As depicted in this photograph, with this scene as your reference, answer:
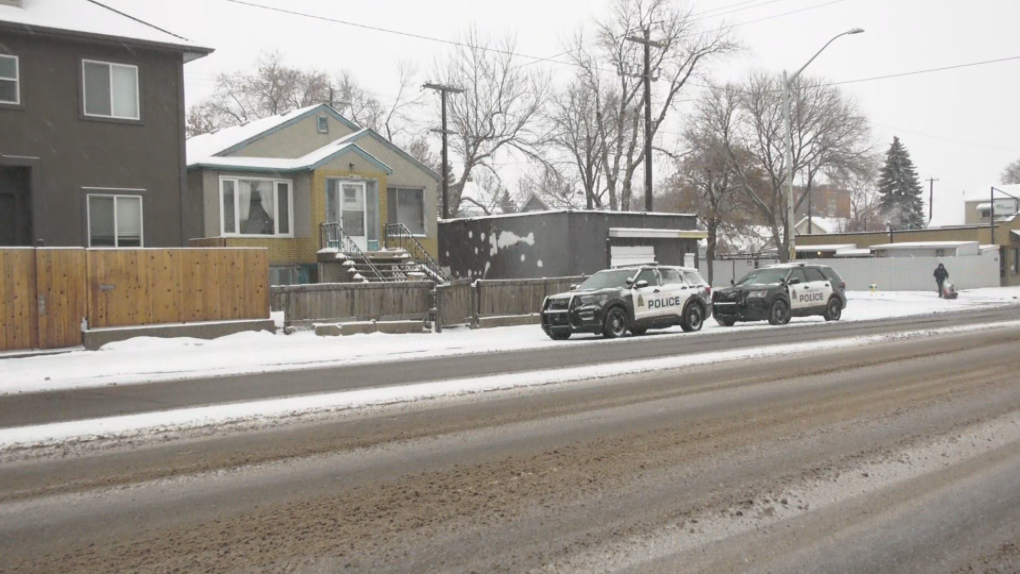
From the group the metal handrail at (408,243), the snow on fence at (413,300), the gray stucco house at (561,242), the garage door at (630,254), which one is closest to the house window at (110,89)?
the snow on fence at (413,300)

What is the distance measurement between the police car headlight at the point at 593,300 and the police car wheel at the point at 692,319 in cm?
305

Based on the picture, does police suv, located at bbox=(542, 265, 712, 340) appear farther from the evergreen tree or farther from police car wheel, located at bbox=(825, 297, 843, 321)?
the evergreen tree

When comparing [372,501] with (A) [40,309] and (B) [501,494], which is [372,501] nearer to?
(B) [501,494]

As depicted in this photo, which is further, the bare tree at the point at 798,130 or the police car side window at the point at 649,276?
the bare tree at the point at 798,130

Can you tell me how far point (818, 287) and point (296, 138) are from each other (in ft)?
61.0

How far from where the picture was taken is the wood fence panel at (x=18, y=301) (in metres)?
16.8

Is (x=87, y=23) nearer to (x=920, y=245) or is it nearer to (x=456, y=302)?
(x=456, y=302)

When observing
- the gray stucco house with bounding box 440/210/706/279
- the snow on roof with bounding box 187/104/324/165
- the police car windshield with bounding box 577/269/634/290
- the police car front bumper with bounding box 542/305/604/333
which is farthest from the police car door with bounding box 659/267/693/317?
the snow on roof with bounding box 187/104/324/165

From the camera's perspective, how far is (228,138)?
31297mm

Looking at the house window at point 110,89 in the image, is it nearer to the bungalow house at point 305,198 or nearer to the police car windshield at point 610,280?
the bungalow house at point 305,198

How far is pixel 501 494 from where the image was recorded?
631cm

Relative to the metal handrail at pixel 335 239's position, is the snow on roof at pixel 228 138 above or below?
above

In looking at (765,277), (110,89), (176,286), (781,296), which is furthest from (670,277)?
(110,89)

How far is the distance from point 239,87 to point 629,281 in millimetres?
48099
